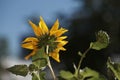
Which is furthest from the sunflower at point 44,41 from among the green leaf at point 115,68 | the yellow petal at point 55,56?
the green leaf at point 115,68

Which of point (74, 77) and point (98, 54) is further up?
point (74, 77)

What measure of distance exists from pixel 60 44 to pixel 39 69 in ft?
0.22

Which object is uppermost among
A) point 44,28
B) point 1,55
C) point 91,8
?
point 44,28

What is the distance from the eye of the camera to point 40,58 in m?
0.90

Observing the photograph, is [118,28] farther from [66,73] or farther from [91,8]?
[66,73]

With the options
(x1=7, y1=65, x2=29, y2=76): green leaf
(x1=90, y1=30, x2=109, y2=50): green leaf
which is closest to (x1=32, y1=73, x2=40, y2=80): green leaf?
(x1=7, y1=65, x2=29, y2=76): green leaf

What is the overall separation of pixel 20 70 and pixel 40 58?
0.19 ft

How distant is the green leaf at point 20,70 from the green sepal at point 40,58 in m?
0.03

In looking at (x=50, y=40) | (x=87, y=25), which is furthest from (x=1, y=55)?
(x=50, y=40)

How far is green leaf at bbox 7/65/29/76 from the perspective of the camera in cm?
93

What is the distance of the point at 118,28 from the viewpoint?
76.6ft

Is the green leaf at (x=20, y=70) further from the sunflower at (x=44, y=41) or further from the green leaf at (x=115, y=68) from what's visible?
the green leaf at (x=115, y=68)

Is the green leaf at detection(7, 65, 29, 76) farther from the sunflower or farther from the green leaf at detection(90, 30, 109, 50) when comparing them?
the green leaf at detection(90, 30, 109, 50)

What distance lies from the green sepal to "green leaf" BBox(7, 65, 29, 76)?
1.1 inches
